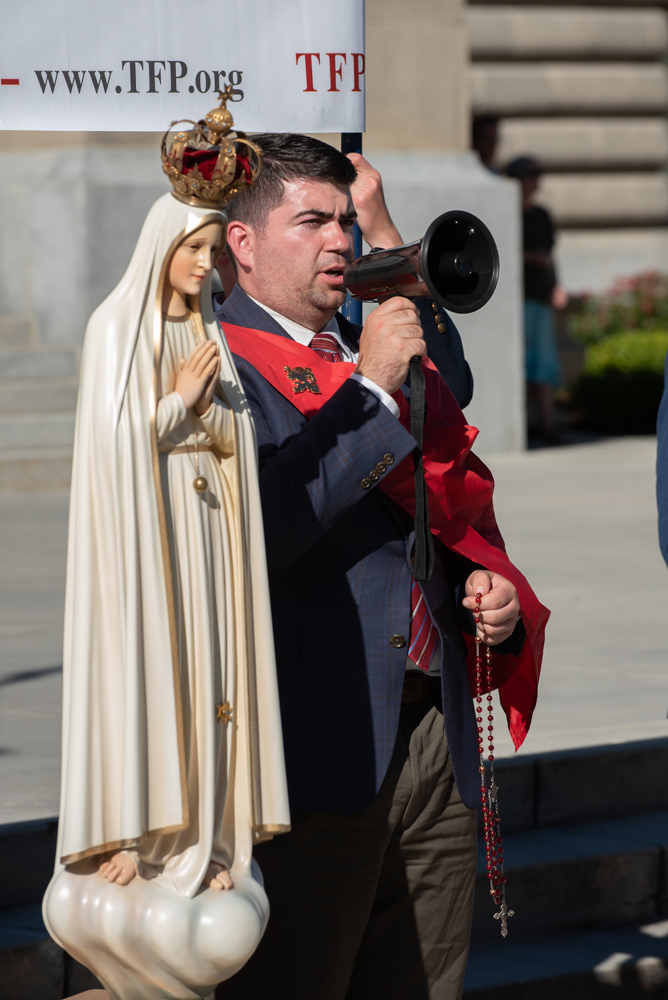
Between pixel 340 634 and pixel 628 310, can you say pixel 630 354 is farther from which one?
pixel 340 634

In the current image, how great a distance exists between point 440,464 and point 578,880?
2.04 m

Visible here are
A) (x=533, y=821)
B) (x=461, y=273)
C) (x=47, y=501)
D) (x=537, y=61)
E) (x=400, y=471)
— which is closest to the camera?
(x=461, y=273)

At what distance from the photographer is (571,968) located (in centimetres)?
368

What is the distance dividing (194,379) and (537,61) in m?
13.6

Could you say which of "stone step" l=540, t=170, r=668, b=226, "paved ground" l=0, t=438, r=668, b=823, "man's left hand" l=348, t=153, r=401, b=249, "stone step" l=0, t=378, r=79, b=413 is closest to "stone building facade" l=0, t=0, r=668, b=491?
"stone step" l=0, t=378, r=79, b=413

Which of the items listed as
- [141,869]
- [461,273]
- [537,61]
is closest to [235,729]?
[141,869]

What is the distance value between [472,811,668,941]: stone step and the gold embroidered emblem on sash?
6.28ft

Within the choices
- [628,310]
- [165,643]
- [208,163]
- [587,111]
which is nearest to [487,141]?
[628,310]

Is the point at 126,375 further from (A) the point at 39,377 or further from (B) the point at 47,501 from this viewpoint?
(A) the point at 39,377

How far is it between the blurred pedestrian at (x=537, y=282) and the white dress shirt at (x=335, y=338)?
30.7 feet

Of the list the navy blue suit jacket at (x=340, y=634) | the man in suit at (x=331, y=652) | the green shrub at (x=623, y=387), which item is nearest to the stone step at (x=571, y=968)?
the man in suit at (x=331, y=652)

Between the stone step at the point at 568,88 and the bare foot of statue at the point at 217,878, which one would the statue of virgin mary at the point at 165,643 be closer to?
the bare foot of statue at the point at 217,878

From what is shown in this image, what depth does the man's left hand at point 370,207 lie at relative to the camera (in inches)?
102

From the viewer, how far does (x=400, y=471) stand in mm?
2291
